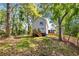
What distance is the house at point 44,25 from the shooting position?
196 cm

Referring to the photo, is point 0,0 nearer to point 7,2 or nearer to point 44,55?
point 7,2

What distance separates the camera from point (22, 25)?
197 cm

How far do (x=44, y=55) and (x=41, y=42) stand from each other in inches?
5.1

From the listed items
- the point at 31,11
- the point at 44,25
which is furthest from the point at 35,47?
the point at 31,11

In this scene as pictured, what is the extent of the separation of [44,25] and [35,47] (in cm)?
23

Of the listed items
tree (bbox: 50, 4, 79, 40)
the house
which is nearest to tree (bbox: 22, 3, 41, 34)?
the house

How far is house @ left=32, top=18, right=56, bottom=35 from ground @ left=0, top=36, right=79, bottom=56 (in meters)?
0.07

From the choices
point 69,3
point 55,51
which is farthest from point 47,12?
point 55,51

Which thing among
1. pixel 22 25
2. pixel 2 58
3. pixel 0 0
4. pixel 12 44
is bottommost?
pixel 2 58

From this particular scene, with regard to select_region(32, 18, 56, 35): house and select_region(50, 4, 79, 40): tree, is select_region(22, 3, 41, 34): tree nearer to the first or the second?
select_region(32, 18, 56, 35): house

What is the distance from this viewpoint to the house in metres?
1.96

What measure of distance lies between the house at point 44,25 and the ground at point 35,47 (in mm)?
67

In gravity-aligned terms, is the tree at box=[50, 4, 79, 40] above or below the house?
above

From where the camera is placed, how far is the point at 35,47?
1.97m
